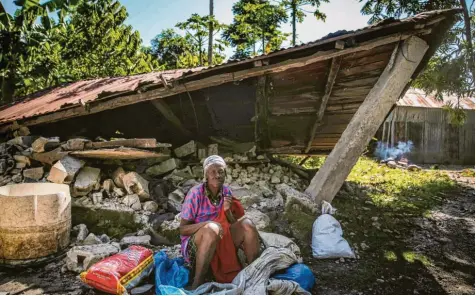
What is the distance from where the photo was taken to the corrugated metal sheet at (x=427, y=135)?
13.8 metres

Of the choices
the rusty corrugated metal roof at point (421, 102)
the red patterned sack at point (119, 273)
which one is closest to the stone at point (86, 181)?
the red patterned sack at point (119, 273)

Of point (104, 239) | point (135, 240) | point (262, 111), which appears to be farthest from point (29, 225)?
point (262, 111)

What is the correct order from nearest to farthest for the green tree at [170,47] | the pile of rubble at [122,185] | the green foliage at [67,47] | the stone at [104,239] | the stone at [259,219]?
the stone at [104,239], the stone at [259,219], the pile of rubble at [122,185], the green foliage at [67,47], the green tree at [170,47]

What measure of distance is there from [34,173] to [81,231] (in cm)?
134

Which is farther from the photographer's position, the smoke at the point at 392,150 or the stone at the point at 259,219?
the smoke at the point at 392,150

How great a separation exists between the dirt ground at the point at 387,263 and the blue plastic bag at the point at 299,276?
162mm

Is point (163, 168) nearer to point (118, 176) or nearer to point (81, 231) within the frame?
point (118, 176)

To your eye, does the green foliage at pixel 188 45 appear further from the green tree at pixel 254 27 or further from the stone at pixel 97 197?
the stone at pixel 97 197

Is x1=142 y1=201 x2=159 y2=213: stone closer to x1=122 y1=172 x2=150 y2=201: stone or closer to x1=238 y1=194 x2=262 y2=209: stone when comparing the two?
x1=122 y1=172 x2=150 y2=201: stone

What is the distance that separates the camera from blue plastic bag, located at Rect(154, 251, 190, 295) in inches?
99.7

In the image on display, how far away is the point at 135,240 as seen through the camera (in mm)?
3488

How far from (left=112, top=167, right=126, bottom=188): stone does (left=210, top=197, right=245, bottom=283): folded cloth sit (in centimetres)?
222

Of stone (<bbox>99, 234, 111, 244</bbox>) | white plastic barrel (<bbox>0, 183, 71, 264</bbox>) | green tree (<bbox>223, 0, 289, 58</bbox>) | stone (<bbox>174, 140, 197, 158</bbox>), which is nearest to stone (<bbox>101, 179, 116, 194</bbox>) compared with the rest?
stone (<bbox>99, 234, 111, 244</bbox>)

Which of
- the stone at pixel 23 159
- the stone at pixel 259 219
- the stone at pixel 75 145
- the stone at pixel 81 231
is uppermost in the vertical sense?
the stone at pixel 75 145
